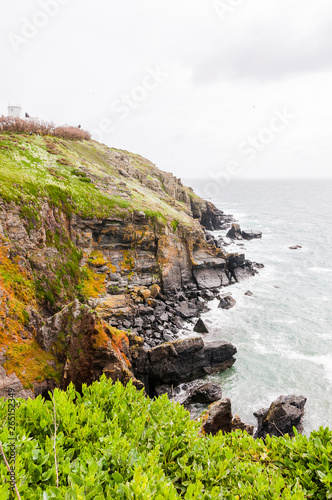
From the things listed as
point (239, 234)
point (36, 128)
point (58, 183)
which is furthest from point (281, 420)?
point (239, 234)

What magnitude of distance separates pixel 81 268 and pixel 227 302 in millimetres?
18416

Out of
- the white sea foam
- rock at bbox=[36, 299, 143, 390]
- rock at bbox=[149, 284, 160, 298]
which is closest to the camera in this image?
rock at bbox=[36, 299, 143, 390]

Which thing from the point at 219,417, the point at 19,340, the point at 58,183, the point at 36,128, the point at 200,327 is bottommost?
the point at 219,417

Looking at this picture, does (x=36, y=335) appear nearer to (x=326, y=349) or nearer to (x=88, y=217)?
(x=88, y=217)

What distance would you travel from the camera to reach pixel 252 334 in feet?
96.7

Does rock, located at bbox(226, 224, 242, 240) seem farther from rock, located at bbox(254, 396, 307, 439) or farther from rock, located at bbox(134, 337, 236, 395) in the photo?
rock, located at bbox(254, 396, 307, 439)

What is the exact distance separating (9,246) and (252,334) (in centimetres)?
2483

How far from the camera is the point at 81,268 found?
92.4 feet

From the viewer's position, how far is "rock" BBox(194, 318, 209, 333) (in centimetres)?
2872

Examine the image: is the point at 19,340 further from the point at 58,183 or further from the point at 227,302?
the point at 227,302

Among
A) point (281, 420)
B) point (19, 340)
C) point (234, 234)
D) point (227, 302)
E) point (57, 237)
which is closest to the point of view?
point (19, 340)

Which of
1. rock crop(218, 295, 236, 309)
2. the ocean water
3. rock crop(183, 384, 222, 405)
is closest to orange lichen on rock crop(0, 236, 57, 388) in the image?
rock crop(183, 384, 222, 405)

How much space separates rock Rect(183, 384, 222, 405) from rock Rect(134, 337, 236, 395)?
6.07 ft

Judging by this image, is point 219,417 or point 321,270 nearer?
point 219,417
